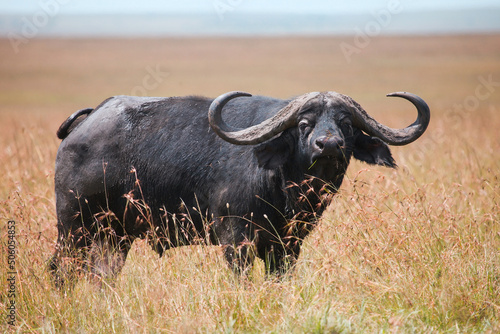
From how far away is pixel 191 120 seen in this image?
4992mm

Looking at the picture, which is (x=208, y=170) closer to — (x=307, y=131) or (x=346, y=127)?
(x=307, y=131)

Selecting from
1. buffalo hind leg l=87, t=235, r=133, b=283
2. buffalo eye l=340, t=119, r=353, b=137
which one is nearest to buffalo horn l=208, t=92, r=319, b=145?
buffalo eye l=340, t=119, r=353, b=137

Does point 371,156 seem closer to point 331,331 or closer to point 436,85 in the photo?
point 331,331

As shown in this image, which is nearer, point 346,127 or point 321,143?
point 321,143

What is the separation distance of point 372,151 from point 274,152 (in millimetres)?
873

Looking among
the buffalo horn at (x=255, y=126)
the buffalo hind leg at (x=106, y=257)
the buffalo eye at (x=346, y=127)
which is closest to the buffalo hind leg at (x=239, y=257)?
the buffalo horn at (x=255, y=126)

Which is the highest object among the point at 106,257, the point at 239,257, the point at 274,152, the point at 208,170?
the point at 274,152

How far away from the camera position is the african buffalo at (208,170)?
14.6 feet

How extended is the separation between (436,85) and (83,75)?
41554mm

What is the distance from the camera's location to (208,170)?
4.75 metres

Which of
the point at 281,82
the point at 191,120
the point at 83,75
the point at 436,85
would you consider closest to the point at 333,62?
the point at 281,82

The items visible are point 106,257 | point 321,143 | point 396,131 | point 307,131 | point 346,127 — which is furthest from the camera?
point 106,257

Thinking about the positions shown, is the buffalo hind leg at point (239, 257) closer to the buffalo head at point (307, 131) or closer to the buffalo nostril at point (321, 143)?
the buffalo head at point (307, 131)

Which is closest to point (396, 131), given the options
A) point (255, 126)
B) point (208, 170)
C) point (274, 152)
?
point (274, 152)
